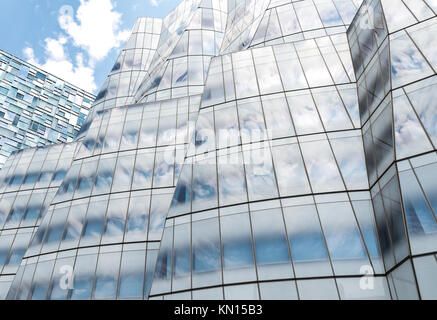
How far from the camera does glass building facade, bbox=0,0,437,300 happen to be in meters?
13.7

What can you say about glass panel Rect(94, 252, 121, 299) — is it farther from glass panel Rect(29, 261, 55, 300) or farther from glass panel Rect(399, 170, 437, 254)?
glass panel Rect(399, 170, 437, 254)

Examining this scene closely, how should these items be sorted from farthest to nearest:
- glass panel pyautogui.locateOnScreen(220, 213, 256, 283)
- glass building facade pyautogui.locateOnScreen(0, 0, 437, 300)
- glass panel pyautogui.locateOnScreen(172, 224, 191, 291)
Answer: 1. glass panel pyautogui.locateOnScreen(172, 224, 191, 291)
2. glass panel pyautogui.locateOnScreen(220, 213, 256, 283)
3. glass building facade pyautogui.locateOnScreen(0, 0, 437, 300)

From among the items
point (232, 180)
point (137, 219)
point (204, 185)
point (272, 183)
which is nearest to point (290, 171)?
point (272, 183)

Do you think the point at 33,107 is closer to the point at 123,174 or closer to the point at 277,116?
the point at 123,174

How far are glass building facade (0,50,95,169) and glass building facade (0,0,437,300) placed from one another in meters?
42.7

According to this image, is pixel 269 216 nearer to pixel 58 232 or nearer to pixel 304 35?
pixel 58 232

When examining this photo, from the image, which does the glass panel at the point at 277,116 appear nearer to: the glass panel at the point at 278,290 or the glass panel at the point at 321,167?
the glass panel at the point at 321,167

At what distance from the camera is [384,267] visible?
1351cm

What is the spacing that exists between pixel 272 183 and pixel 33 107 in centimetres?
7277

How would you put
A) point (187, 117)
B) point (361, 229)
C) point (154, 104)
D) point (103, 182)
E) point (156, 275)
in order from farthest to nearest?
point (154, 104) → point (187, 117) → point (103, 182) → point (156, 275) → point (361, 229)

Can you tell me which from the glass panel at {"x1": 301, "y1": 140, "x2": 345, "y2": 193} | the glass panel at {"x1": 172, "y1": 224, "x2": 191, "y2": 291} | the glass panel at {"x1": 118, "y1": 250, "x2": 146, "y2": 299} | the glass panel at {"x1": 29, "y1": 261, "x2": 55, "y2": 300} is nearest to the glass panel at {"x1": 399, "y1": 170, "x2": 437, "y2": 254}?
the glass panel at {"x1": 301, "y1": 140, "x2": 345, "y2": 193}

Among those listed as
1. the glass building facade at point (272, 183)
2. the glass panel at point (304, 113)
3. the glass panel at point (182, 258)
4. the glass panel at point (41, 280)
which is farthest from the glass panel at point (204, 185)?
the glass panel at point (41, 280)
